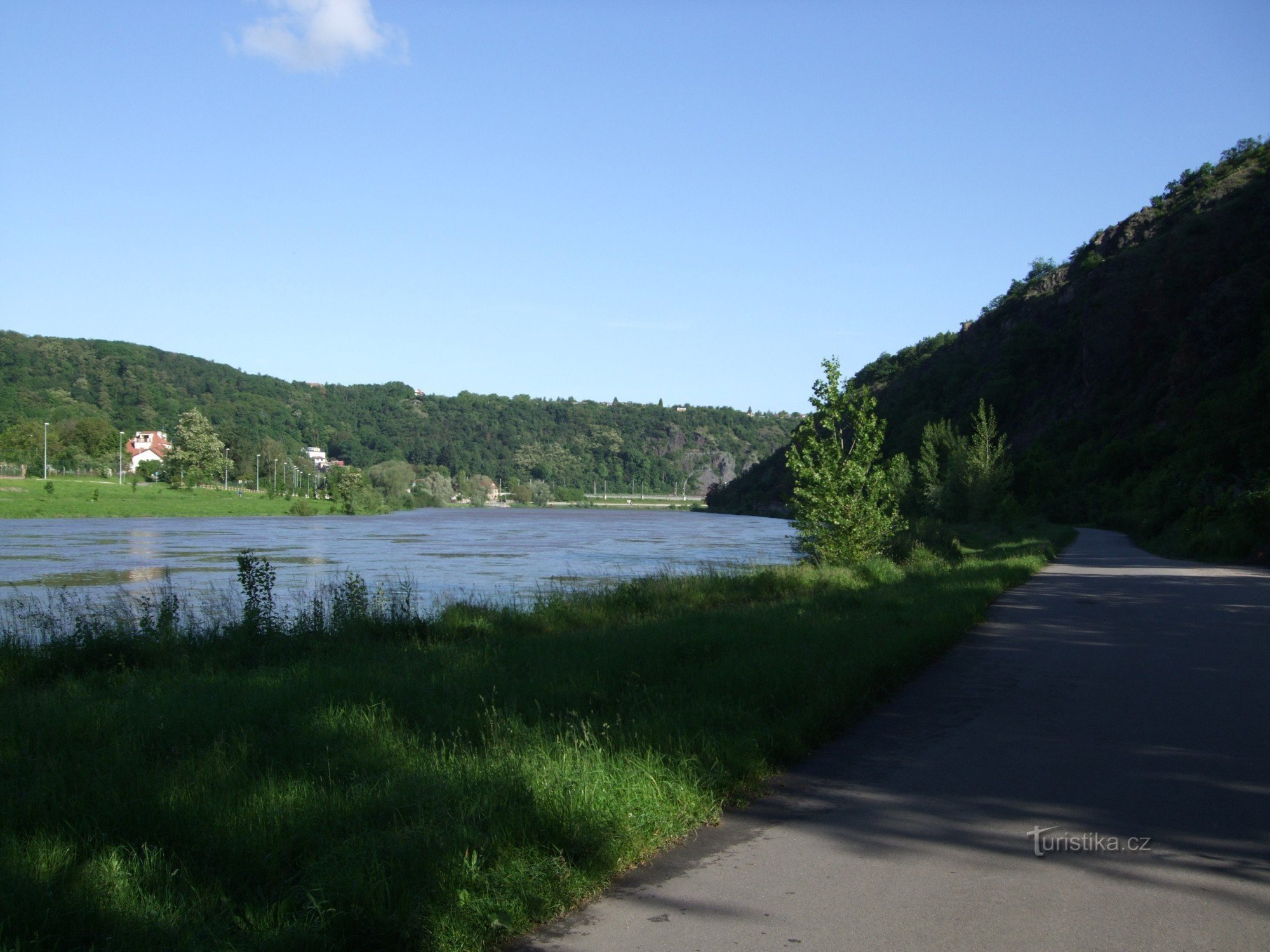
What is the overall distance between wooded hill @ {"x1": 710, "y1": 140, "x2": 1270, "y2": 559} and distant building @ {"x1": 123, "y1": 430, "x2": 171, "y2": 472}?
321 ft

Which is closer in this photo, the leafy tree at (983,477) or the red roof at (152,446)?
the leafy tree at (983,477)

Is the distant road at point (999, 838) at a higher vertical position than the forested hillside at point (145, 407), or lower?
lower

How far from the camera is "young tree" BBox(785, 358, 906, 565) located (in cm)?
2262

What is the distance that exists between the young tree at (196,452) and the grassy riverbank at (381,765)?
103650 mm

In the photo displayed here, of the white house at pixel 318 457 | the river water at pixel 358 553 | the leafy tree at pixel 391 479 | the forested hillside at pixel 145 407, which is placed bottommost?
the river water at pixel 358 553

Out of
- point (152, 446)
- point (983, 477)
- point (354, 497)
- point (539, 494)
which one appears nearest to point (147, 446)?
point (152, 446)

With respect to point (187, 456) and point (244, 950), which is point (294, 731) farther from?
point (187, 456)

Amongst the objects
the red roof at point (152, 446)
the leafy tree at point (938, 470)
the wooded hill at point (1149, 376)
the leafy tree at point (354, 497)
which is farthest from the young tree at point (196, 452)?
the leafy tree at point (938, 470)

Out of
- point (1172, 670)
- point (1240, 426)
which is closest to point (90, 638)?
point (1172, 670)

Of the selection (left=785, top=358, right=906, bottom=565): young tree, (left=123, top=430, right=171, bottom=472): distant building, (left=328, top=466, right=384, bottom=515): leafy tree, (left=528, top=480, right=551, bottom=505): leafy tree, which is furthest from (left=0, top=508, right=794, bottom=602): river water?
(left=528, top=480, right=551, bottom=505): leafy tree

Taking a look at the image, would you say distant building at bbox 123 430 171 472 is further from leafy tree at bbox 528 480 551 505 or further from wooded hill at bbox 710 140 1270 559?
wooded hill at bbox 710 140 1270 559

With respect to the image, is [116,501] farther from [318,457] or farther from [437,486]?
[318,457]

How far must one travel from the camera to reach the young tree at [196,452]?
354 feet

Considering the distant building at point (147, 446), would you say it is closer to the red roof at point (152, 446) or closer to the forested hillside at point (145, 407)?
the red roof at point (152, 446)
